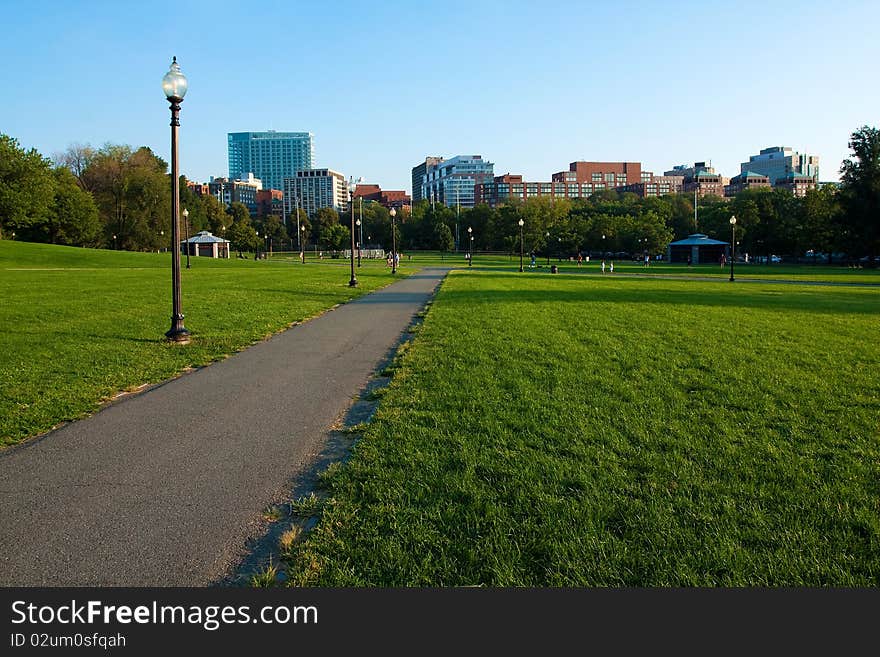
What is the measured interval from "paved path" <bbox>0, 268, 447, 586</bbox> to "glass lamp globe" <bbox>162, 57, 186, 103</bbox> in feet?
18.5

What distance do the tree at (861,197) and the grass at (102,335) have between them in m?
55.9

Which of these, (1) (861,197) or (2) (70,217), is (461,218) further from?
(1) (861,197)


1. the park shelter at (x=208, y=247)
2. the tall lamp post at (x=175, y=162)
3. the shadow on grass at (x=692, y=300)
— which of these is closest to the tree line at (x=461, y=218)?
the park shelter at (x=208, y=247)

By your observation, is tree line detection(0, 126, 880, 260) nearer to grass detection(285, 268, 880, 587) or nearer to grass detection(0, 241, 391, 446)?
grass detection(0, 241, 391, 446)

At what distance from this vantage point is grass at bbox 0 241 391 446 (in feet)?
23.5

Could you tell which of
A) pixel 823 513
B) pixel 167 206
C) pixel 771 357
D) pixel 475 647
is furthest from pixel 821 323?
pixel 167 206

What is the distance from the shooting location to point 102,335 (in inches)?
→ 477

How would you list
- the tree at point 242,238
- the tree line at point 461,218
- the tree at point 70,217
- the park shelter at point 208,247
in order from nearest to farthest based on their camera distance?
the tree line at point 461,218 < the tree at point 70,217 < the park shelter at point 208,247 < the tree at point 242,238

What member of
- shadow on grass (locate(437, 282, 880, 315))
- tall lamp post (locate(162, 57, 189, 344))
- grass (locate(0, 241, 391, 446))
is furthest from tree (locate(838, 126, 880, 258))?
tall lamp post (locate(162, 57, 189, 344))

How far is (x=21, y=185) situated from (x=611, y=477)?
233 feet

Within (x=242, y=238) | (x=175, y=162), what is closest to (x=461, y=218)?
(x=242, y=238)

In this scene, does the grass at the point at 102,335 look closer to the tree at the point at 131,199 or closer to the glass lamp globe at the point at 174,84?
the glass lamp globe at the point at 174,84

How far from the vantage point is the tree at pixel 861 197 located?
6056 centimetres

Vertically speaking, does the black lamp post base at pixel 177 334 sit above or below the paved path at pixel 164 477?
above
